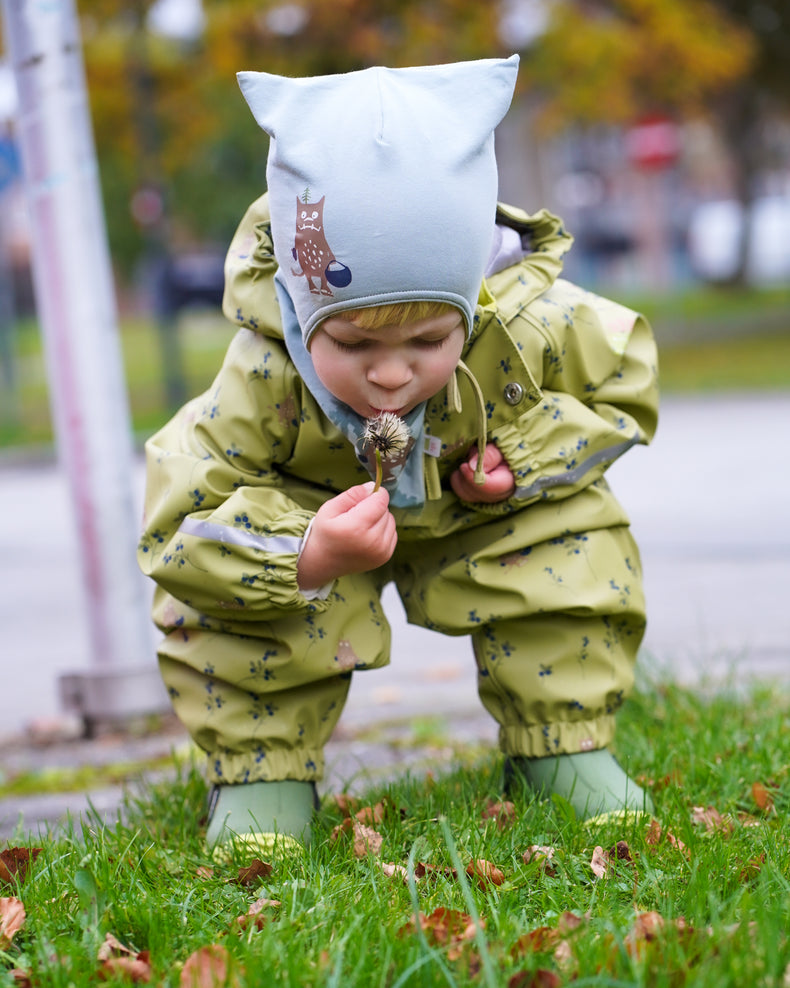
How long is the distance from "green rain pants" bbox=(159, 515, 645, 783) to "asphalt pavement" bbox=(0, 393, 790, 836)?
1.36 ft

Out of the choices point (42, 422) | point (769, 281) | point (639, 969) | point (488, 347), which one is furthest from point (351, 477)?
point (769, 281)

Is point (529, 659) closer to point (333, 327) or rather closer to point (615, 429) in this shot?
point (615, 429)

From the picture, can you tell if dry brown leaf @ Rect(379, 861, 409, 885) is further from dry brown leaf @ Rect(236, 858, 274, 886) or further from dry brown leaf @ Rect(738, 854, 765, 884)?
dry brown leaf @ Rect(738, 854, 765, 884)

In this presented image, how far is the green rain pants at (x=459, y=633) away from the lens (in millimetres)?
2498

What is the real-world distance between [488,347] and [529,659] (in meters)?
0.62

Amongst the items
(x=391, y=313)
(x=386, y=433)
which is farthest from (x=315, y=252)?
(x=386, y=433)

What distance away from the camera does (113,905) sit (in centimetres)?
203

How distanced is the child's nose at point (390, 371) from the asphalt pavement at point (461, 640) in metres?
1.11

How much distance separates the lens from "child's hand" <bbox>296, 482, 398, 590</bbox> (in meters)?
2.22

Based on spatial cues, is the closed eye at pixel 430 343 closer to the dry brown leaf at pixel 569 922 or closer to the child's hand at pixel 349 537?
the child's hand at pixel 349 537

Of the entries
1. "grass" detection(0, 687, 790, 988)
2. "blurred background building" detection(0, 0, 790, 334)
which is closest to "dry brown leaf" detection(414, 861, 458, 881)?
"grass" detection(0, 687, 790, 988)

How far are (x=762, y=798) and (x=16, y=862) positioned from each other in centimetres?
136

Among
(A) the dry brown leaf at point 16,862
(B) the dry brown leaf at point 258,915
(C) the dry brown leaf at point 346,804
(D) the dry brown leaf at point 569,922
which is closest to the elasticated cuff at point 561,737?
(C) the dry brown leaf at point 346,804

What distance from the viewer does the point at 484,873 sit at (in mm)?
2133
